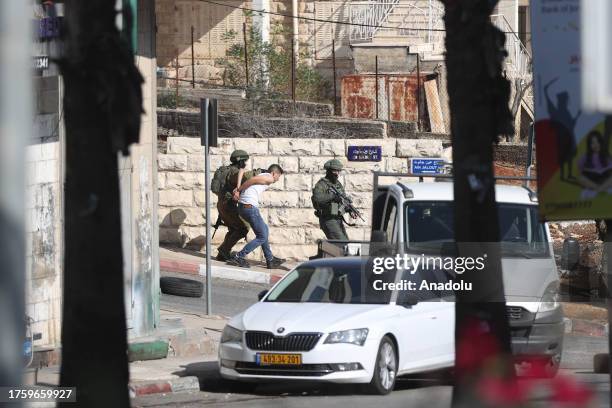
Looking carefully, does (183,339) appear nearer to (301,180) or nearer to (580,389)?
(301,180)

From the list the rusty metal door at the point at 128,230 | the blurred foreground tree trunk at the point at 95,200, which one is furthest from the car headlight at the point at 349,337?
the blurred foreground tree trunk at the point at 95,200

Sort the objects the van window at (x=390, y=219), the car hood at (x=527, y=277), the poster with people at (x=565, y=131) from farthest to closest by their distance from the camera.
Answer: the van window at (x=390, y=219)
the car hood at (x=527, y=277)
the poster with people at (x=565, y=131)

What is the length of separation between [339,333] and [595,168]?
4.14 metres

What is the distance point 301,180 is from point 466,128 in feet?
47.4

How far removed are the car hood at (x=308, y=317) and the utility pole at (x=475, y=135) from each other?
4.20m

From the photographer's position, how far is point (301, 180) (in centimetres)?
2170

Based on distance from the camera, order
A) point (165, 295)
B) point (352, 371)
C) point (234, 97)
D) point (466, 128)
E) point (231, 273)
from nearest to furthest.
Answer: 1. point (466, 128)
2. point (352, 371)
3. point (165, 295)
4. point (231, 273)
5. point (234, 97)

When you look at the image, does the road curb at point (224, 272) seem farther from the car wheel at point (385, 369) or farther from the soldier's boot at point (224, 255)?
the car wheel at point (385, 369)

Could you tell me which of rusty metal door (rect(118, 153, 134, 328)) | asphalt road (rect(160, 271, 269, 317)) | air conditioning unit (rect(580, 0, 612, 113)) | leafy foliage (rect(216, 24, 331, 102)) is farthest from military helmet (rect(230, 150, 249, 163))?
air conditioning unit (rect(580, 0, 612, 113))

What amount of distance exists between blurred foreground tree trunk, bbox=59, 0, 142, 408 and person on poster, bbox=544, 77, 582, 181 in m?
2.99

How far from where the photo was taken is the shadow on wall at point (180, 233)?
21.8 metres

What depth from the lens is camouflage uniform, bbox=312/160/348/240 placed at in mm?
19672

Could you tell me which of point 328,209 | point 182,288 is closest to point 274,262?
point 328,209

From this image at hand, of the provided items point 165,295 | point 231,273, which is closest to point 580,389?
point 165,295
